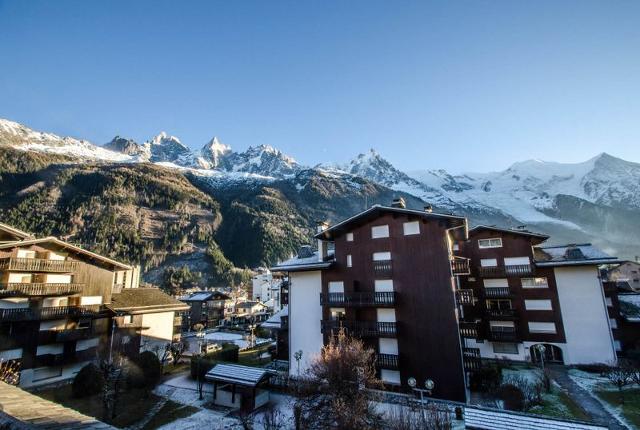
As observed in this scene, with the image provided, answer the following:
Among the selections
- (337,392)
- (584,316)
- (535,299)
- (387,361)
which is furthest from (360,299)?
(584,316)

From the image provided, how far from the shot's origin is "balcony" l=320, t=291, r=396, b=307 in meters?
28.3

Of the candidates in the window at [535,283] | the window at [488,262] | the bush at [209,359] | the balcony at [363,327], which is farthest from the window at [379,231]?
the window at [535,283]

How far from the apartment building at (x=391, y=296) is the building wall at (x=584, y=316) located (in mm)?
13281

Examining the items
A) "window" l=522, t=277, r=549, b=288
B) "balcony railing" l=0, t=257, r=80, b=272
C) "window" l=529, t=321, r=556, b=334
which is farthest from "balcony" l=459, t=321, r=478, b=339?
"balcony railing" l=0, t=257, r=80, b=272

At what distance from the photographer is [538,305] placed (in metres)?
37.6

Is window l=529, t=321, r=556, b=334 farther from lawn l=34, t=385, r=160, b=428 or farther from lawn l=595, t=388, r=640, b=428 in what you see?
lawn l=34, t=385, r=160, b=428

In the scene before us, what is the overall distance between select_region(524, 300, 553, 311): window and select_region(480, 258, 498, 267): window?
5366 millimetres

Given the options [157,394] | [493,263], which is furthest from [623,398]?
[157,394]

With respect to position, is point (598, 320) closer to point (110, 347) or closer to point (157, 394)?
point (157, 394)

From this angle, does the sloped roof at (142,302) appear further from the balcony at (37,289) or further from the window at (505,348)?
the window at (505,348)

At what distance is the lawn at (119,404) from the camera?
22319 mm

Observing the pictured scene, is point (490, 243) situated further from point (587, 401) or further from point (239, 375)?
point (239, 375)

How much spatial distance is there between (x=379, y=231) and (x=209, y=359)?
20559mm

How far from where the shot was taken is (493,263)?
40.9 metres
